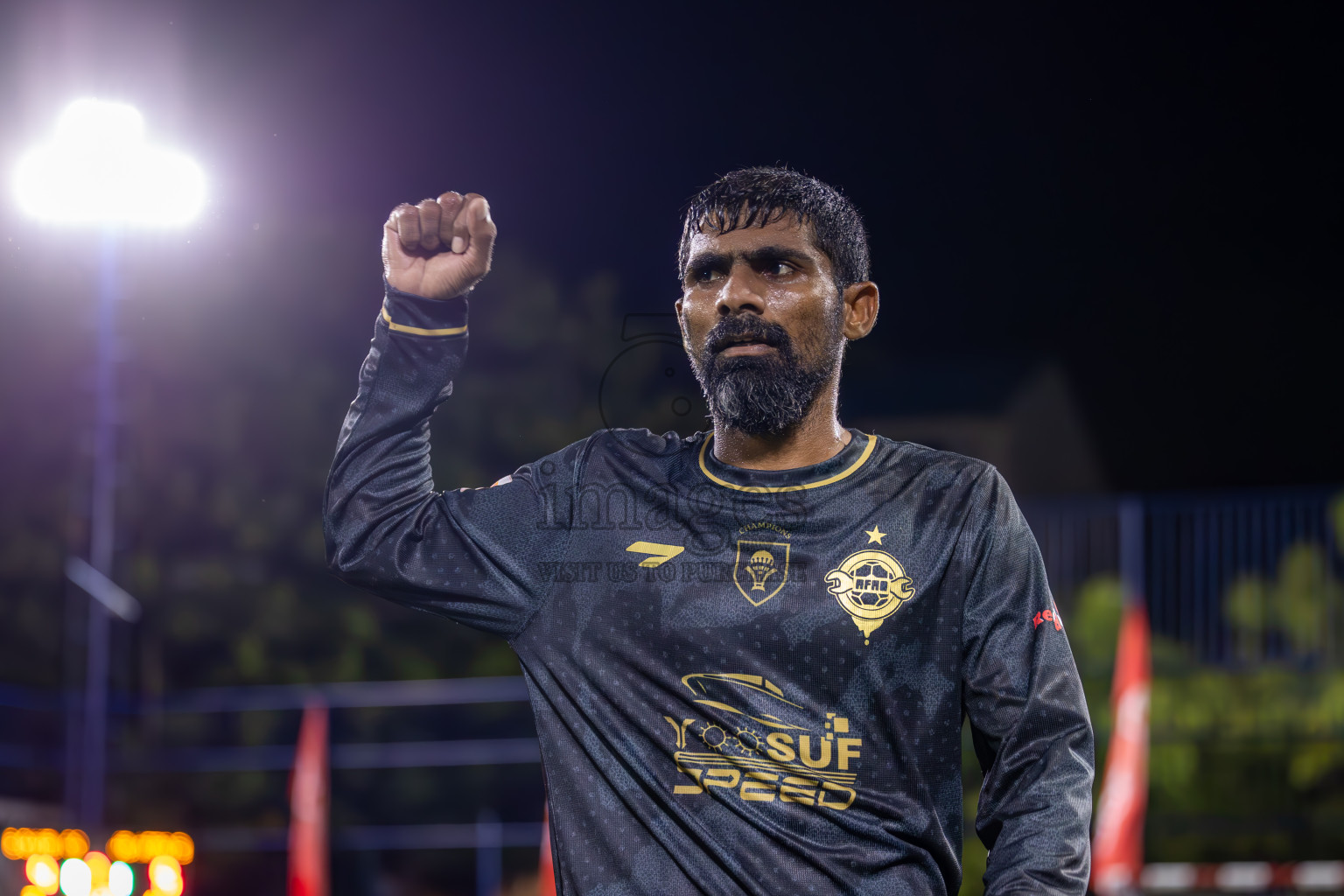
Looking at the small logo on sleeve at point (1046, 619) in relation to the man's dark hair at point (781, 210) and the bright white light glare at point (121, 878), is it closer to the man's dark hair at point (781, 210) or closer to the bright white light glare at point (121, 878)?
the man's dark hair at point (781, 210)

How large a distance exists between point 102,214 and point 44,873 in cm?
325

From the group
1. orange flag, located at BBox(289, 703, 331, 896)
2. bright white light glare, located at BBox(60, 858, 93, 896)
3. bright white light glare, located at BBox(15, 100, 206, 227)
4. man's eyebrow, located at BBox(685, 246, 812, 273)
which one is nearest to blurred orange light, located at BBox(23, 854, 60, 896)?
bright white light glare, located at BBox(60, 858, 93, 896)

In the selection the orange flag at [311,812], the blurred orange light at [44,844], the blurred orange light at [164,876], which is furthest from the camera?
the orange flag at [311,812]

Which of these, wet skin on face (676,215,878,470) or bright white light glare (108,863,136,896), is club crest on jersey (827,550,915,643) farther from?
bright white light glare (108,863,136,896)

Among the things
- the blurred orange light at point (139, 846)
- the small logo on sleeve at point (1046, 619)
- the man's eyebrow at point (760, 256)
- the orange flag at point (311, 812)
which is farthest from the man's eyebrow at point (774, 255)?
the orange flag at point (311, 812)

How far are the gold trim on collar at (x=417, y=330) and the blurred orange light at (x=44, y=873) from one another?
583 cm

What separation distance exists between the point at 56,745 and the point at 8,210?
6730 mm

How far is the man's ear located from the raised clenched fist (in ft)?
1.84

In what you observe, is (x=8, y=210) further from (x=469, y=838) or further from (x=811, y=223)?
(x=469, y=838)

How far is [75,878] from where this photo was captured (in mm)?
6715

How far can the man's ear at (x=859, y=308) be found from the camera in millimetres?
2164

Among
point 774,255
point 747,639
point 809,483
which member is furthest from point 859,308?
point 747,639

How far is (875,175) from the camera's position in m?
4.64

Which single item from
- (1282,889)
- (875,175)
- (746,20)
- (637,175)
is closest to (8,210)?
(637,175)
